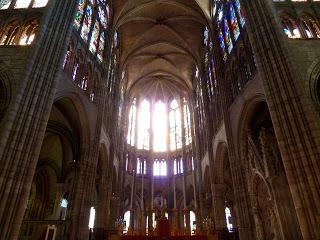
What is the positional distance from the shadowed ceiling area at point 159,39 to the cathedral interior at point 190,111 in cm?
12

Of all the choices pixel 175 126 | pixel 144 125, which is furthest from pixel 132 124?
pixel 175 126

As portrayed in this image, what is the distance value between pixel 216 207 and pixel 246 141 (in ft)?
21.6

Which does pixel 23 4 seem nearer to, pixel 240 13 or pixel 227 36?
pixel 240 13

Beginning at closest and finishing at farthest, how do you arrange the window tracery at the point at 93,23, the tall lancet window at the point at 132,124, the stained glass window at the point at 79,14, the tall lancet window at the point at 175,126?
the stained glass window at the point at 79,14 → the window tracery at the point at 93,23 → the tall lancet window at the point at 132,124 → the tall lancet window at the point at 175,126

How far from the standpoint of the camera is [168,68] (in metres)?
32.7

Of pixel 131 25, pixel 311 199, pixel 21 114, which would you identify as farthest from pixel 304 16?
pixel 131 25

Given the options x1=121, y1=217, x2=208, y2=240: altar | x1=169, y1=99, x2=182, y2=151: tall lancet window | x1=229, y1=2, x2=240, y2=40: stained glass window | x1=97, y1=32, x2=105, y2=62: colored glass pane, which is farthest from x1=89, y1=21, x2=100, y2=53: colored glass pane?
x1=169, y1=99, x2=182, y2=151: tall lancet window

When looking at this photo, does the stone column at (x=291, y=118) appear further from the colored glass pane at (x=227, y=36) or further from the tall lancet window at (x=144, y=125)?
the tall lancet window at (x=144, y=125)

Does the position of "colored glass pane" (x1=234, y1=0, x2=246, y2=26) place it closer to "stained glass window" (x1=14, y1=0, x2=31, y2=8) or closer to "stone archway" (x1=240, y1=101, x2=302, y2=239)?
"stone archway" (x1=240, y1=101, x2=302, y2=239)

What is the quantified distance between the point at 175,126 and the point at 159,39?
12.4m

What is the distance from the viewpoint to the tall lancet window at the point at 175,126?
34.5 meters

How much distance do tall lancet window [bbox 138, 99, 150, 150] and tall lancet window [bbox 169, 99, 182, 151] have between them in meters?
3.21

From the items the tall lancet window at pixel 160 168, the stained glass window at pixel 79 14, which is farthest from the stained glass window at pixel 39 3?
the tall lancet window at pixel 160 168

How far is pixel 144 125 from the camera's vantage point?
36344 mm
